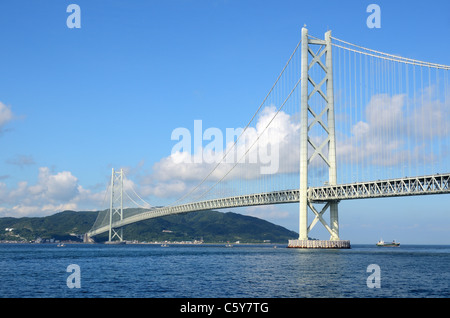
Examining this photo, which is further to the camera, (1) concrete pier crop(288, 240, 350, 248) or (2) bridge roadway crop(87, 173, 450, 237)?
(1) concrete pier crop(288, 240, 350, 248)

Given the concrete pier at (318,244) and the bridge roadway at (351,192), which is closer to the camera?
the bridge roadway at (351,192)

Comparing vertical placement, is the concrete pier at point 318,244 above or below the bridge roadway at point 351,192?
below

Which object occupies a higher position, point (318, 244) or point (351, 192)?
point (351, 192)

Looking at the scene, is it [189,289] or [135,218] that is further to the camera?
[135,218]

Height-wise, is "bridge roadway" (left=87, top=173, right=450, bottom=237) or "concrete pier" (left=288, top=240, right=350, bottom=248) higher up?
"bridge roadway" (left=87, top=173, right=450, bottom=237)

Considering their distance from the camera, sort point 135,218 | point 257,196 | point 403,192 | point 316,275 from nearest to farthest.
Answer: point 316,275 < point 403,192 < point 257,196 < point 135,218

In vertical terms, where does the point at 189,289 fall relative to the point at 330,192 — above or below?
below

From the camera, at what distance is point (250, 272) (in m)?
37.8
